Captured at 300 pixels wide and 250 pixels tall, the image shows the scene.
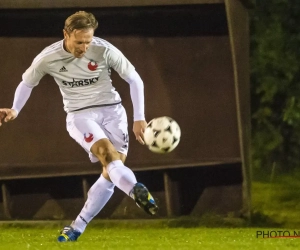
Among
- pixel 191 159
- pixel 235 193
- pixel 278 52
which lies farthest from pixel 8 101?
pixel 278 52

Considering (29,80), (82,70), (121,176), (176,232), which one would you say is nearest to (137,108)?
(82,70)

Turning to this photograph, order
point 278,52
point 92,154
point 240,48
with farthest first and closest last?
point 278,52, point 240,48, point 92,154

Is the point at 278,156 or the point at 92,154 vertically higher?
the point at 92,154

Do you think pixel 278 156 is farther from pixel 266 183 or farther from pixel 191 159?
pixel 191 159

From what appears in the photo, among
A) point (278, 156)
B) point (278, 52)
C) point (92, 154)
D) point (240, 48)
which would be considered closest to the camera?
point (92, 154)

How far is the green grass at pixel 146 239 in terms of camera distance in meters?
5.82

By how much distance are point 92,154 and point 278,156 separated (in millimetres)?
5123

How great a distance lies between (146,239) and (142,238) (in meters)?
0.08

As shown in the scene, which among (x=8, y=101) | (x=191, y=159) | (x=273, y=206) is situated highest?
(x=8, y=101)

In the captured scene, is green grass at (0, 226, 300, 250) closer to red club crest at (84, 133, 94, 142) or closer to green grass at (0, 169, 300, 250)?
green grass at (0, 169, 300, 250)

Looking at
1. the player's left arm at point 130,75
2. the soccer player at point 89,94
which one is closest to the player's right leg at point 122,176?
the soccer player at point 89,94

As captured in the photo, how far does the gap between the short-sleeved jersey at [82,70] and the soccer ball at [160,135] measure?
59 cm

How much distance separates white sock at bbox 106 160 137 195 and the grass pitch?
0.49m

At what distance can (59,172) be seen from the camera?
7.93m
